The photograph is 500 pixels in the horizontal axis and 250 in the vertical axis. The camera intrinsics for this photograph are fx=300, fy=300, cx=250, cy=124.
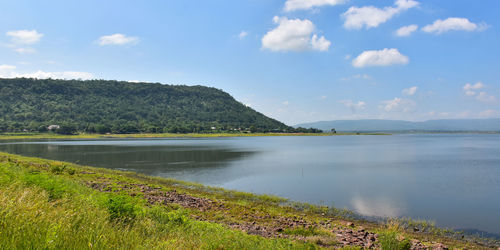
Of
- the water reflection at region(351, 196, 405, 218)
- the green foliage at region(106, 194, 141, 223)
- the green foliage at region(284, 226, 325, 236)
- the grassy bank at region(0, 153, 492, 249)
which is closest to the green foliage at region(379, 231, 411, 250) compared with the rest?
the grassy bank at region(0, 153, 492, 249)

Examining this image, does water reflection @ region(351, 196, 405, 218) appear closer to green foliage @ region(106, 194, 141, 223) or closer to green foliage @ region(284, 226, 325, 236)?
green foliage @ region(284, 226, 325, 236)

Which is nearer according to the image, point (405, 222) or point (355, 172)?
point (405, 222)

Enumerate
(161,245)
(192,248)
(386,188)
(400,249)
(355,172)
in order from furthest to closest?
1. (355,172)
2. (386,188)
3. (400,249)
4. (192,248)
5. (161,245)

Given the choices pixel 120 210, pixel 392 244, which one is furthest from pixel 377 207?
pixel 120 210

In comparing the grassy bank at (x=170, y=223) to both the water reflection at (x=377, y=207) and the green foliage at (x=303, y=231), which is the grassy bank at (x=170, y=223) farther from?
the water reflection at (x=377, y=207)

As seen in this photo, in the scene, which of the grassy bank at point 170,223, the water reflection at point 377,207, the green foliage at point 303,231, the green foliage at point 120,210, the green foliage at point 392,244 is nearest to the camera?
the grassy bank at point 170,223

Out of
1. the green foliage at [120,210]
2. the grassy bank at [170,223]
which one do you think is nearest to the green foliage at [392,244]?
the grassy bank at [170,223]

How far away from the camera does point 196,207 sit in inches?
741

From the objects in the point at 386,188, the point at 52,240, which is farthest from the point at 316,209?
the point at 52,240

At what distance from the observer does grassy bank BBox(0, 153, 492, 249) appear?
20.6 ft

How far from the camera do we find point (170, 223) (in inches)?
445

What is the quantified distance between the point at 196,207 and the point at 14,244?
1403 centimetres

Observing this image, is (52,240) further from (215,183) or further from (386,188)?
(386,188)

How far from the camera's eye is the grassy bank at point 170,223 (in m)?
6.29
